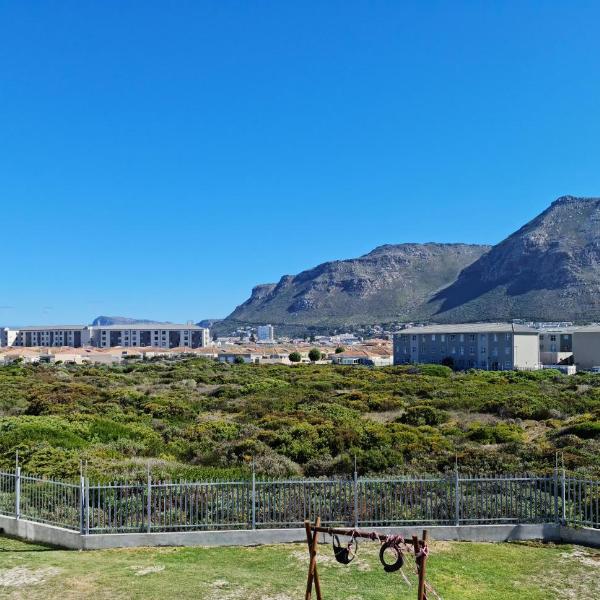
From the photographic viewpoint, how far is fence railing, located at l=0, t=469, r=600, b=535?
13062 mm

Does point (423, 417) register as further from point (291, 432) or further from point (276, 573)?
Result: point (276, 573)

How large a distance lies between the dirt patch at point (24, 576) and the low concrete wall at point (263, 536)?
1643 millimetres

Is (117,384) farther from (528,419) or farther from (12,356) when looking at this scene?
(12,356)

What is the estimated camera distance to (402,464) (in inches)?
746

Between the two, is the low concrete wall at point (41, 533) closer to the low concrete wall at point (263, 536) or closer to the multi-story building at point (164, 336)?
the low concrete wall at point (263, 536)

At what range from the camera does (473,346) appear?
86.6 m

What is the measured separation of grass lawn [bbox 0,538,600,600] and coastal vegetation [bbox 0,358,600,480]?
14.8 feet

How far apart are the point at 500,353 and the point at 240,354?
48022 millimetres

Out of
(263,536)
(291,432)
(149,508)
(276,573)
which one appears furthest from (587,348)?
(276,573)

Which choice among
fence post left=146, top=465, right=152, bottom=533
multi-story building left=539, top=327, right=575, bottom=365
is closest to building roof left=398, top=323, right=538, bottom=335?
multi-story building left=539, top=327, right=575, bottom=365

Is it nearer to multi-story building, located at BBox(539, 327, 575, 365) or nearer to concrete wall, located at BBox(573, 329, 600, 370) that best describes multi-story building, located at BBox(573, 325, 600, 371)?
concrete wall, located at BBox(573, 329, 600, 370)

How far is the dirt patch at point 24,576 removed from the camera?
33.8ft

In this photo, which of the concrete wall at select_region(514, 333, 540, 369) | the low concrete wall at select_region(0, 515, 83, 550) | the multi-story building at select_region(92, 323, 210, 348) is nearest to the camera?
the low concrete wall at select_region(0, 515, 83, 550)

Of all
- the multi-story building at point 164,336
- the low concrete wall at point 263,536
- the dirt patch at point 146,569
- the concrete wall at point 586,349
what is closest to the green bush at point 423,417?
the low concrete wall at point 263,536
